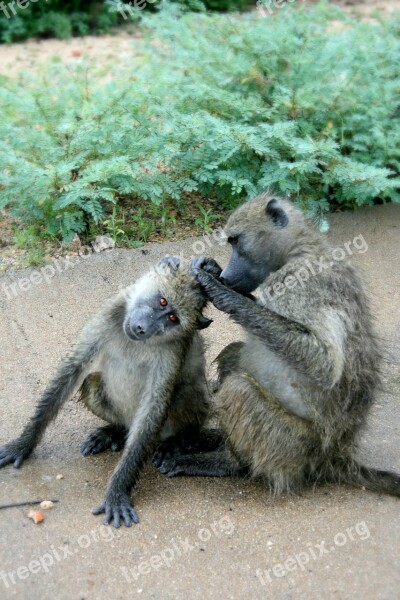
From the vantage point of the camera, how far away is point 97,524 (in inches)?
160

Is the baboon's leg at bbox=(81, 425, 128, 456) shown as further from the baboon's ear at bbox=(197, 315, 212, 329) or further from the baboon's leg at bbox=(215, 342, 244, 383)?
the baboon's ear at bbox=(197, 315, 212, 329)

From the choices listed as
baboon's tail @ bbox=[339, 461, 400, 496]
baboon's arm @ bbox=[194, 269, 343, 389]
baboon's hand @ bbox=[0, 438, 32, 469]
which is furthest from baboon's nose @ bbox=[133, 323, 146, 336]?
baboon's tail @ bbox=[339, 461, 400, 496]

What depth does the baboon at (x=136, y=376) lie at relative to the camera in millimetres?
4312

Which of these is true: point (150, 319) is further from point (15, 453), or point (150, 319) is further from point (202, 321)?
point (15, 453)

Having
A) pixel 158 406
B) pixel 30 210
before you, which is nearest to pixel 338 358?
pixel 158 406

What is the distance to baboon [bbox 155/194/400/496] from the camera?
4113 mm

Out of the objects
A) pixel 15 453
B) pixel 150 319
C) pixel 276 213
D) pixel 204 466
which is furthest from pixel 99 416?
pixel 276 213

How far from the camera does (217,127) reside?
6.82 metres

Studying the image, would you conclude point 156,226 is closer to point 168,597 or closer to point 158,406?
point 158,406

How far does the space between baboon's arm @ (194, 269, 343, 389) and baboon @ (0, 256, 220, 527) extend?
367 mm

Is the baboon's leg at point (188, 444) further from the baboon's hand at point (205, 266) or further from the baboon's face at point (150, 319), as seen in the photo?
the baboon's hand at point (205, 266)

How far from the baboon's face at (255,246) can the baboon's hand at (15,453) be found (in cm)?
149

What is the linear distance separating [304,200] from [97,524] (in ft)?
13.2

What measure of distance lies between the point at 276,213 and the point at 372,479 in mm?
1597
